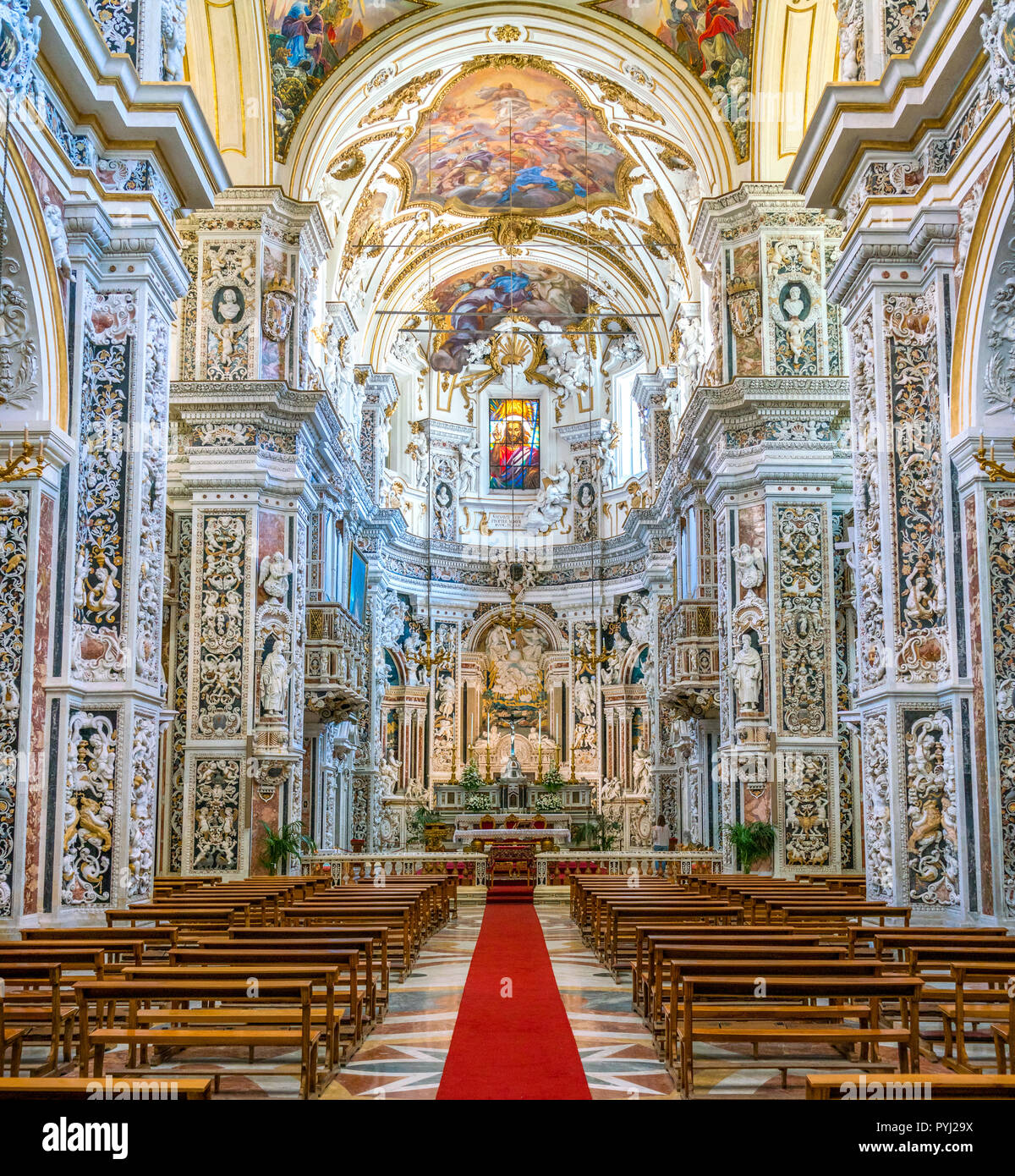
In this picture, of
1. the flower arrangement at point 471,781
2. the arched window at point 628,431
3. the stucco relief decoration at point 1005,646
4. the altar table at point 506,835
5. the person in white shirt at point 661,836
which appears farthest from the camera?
the arched window at point 628,431

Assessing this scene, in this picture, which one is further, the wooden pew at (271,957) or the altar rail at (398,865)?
the altar rail at (398,865)

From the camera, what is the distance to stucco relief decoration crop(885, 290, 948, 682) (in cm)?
1388

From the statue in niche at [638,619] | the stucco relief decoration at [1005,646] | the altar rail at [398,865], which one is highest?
the statue in niche at [638,619]

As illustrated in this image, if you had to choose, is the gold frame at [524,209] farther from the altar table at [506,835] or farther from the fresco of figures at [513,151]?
the altar table at [506,835]

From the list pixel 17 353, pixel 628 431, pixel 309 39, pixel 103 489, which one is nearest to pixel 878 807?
pixel 103 489

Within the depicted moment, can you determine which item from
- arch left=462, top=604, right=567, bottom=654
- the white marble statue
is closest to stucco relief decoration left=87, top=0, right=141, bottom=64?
arch left=462, top=604, right=567, bottom=654

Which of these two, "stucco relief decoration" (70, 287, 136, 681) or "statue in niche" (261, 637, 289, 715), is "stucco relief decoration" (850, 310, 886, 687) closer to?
"stucco relief decoration" (70, 287, 136, 681)

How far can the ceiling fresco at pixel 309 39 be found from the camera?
24.1 meters

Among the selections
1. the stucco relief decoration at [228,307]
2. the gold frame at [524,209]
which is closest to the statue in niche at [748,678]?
the stucco relief decoration at [228,307]

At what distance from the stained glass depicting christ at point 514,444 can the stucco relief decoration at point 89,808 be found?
28.4 metres

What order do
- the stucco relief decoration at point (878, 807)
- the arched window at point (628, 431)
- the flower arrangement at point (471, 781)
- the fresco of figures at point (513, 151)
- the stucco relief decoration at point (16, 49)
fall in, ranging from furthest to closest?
the arched window at point (628, 431) < the flower arrangement at point (471, 781) < the fresco of figures at point (513, 151) < the stucco relief decoration at point (878, 807) < the stucco relief decoration at point (16, 49)

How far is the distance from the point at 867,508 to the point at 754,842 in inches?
339

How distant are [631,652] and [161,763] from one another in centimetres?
1765

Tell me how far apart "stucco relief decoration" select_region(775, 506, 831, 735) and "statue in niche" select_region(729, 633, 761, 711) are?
1.33 feet
